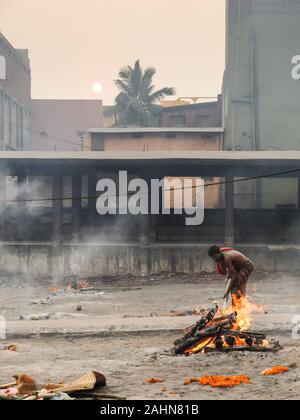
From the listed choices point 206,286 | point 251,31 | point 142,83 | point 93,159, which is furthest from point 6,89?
point 206,286

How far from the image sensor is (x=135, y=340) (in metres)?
10.4

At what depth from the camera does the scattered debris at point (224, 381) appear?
287 inches

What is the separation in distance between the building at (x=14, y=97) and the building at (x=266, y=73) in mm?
15385

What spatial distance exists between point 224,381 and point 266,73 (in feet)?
81.0

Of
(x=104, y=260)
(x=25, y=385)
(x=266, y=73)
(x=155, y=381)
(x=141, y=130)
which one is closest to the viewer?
(x=25, y=385)

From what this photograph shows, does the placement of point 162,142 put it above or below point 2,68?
below

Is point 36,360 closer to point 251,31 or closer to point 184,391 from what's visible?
point 184,391

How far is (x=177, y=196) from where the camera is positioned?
1340 inches

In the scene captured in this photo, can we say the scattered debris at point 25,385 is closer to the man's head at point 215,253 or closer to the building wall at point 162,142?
the man's head at point 215,253

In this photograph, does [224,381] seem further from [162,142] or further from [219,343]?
[162,142]

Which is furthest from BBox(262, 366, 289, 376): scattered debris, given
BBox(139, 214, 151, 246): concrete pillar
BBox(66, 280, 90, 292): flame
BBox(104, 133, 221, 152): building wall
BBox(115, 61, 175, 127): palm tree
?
BBox(115, 61, 175, 127): palm tree

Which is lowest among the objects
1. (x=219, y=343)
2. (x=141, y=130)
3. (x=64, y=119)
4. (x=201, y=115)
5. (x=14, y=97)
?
(x=219, y=343)

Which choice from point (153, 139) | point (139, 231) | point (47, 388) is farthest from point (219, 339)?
point (153, 139)

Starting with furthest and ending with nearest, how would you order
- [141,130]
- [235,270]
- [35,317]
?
[141,130] < [35,317] < [235,270]
